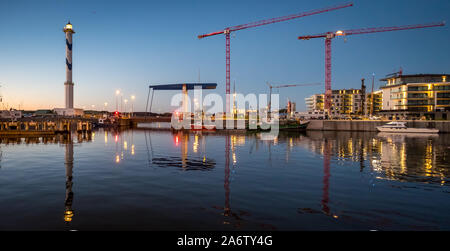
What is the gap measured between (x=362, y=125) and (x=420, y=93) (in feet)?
139

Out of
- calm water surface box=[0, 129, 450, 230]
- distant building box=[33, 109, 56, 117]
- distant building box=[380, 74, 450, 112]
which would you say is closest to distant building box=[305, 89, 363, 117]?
distant building box=[380, 74, 450, 112]

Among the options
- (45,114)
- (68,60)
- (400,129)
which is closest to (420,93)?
(400,129)

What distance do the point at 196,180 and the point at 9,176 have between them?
1136 cm

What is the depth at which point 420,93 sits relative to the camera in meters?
102

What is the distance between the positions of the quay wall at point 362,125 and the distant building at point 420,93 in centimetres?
2768

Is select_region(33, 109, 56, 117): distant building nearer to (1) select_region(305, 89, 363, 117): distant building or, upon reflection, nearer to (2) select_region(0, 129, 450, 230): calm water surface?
(2) select_region(0, 129, 450, 230): calm water surface

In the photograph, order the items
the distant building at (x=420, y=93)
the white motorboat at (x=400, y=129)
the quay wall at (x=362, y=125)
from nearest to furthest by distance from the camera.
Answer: the white motorboat at (x=400, y=129)
the quay wall at (x=362, y=125)
the distant building at (x=420, y=93)

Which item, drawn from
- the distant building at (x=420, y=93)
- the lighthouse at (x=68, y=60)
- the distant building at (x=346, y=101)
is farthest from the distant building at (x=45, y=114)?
the distant building at (x=346, y=101)

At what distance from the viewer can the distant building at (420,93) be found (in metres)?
98.0

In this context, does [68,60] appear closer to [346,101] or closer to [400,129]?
[400,129]

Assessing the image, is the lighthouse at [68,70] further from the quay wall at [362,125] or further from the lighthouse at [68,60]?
the quay wall at [362,125]

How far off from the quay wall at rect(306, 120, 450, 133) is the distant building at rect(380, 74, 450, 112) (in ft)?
90.8

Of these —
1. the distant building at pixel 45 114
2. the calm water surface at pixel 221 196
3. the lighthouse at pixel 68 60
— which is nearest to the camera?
the calm water surface at pixel 221 196
